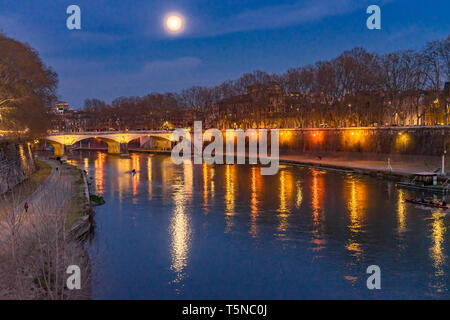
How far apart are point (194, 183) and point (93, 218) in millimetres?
13147

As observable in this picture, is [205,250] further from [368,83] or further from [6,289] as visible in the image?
[368,83]

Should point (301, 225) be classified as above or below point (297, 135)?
below

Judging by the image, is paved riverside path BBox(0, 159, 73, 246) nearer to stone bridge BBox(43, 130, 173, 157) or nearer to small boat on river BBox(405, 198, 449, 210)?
small boat on river BBox(405, 198, 449, 210)

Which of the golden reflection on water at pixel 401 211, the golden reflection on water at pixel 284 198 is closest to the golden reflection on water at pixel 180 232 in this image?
the golden reflection on water at pixel 284 198

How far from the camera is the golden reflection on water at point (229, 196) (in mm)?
18600

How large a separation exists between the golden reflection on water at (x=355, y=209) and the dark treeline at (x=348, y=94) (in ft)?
58.4

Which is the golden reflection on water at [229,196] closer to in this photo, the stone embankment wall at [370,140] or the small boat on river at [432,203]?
the small boat on river at [432,203]

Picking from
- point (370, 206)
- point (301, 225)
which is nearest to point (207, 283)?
point (301, 225)

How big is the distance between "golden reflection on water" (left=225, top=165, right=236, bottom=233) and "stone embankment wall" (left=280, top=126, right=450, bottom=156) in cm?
1575

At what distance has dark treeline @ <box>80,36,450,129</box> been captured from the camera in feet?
153

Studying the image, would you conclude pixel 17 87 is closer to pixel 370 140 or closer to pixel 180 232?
pixel 180 232

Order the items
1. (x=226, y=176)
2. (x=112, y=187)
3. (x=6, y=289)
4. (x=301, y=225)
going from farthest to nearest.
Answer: (x=226, y=176), (x=112, y=187), (x=301, y=225), (x=6, y=289)

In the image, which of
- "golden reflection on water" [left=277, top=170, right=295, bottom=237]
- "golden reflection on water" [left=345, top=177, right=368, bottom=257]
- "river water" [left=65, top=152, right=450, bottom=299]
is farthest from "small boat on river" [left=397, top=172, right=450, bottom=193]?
"golden reflection on water" [left=277, top=170, right=295, bottom=237]
